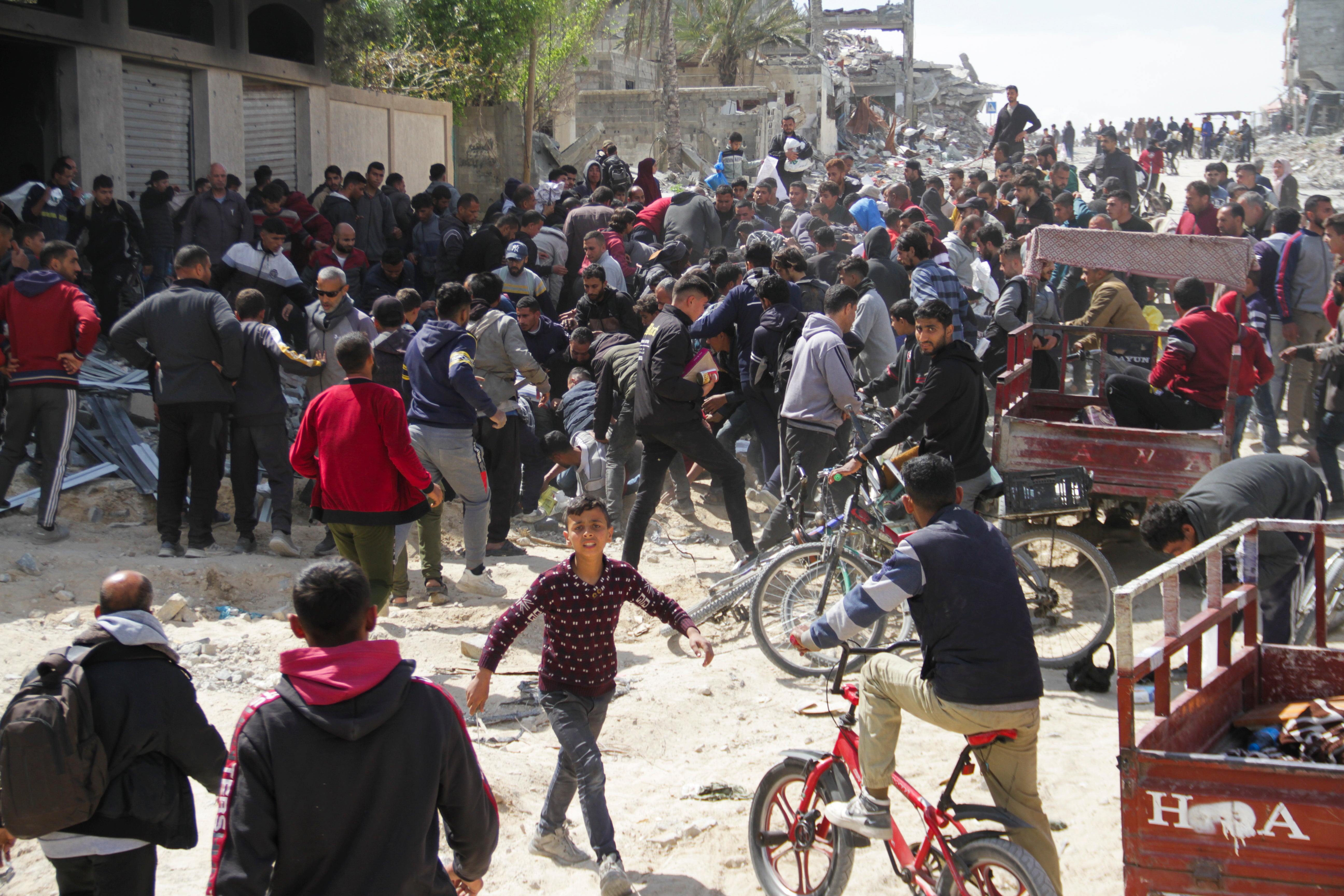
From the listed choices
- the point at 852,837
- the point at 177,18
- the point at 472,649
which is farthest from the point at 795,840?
the point at 177,18

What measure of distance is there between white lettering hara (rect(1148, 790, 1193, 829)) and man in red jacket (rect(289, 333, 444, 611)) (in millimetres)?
4004

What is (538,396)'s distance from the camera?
30.3 ft

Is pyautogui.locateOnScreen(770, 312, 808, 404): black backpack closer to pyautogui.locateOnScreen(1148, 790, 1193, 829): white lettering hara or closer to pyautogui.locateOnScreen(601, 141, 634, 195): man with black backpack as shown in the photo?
pyautogui.locateOnScreen(1148, 790, 1193, 829): white lettering hara

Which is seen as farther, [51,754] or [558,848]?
[558,848]

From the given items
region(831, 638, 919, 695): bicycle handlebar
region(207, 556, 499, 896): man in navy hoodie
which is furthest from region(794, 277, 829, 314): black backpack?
region(207, 556, 499, 896): man in navy hoodie

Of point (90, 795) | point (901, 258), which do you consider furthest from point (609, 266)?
point (90, 795)

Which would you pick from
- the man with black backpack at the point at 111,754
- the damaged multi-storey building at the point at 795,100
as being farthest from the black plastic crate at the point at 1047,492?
the damaged multi-storey building at the point at 795,100

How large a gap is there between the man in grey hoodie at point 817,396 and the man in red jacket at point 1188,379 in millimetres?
1980

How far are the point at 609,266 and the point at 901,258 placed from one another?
2851 millimetres

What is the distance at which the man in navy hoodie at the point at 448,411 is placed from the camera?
6.98 m

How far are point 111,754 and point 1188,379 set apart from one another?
6.82m

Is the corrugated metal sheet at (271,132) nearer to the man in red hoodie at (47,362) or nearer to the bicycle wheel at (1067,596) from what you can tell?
the man in red hoodie at (47,362)

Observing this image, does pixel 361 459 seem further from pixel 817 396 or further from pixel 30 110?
pixel 30 110

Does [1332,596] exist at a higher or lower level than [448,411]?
lower
